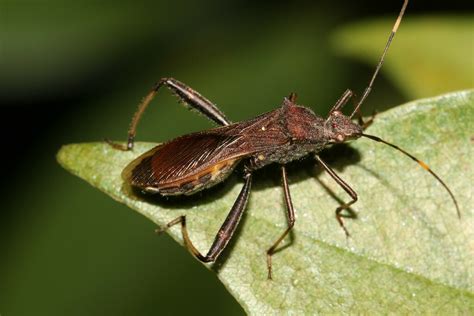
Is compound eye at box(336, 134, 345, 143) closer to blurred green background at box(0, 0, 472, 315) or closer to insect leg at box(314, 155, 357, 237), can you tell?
insect leg at box(314, 155, 357, 237)

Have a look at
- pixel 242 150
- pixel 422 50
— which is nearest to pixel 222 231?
pixel 242 150

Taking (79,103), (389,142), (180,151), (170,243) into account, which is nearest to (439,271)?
(389,142)

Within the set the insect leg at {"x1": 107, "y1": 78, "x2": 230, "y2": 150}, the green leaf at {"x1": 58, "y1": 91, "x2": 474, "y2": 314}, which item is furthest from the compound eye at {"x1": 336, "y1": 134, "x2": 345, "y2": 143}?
the insect leg at {"x1": 107, "y1": 78, "x2": 230, "y2": 150}

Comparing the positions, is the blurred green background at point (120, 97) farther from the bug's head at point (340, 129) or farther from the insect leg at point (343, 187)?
the insect leg at point (343, 187)

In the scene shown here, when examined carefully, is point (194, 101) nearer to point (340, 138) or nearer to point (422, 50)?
point (340, 138)

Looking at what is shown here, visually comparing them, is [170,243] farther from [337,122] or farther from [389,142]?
[389,142]
